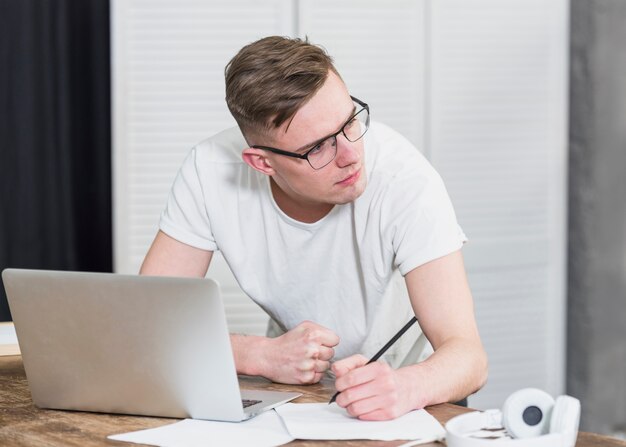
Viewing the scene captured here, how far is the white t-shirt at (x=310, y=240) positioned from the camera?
1875 mm

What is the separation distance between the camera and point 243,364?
177 cm

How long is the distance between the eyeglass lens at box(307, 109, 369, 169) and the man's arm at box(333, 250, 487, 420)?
25 cm

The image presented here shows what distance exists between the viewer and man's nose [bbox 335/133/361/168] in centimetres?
172

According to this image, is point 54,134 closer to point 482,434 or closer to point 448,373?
point 448,373

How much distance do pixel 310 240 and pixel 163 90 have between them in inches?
57.2

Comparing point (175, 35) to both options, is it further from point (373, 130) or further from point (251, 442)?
point (251, 442)

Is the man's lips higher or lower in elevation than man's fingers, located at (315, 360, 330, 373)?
higher

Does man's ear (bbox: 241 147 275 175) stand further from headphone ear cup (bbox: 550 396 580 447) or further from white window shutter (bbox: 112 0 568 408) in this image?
white window shutter (bbox: 112 0 568 408)

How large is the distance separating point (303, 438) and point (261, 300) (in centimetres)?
67

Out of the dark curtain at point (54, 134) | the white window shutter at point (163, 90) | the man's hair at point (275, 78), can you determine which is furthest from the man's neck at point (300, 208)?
the dark curtain at point (54, 134)

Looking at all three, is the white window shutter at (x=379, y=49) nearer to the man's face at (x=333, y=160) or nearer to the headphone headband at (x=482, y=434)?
the man's face at (x=333, y=160)

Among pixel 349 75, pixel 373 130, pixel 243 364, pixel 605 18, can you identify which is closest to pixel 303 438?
pixel 243 364

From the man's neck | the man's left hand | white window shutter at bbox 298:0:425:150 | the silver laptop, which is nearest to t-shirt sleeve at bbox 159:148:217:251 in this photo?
the man's neck

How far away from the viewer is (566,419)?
4.14ft
